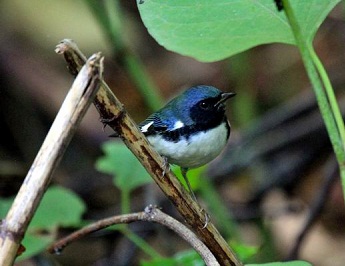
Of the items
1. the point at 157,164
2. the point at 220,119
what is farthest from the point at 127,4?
the point at 157,164

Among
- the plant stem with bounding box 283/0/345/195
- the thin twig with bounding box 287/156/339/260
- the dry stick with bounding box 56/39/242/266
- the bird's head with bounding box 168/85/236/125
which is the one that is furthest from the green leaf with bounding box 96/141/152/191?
the plant stem with bounding box 283/0/345/195

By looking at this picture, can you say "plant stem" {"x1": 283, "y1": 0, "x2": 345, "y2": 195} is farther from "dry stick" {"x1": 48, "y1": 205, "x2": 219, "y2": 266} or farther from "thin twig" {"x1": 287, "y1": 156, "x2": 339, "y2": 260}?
"thin twig" {"x1": 287, "y1": 156, "x2": 339, "y2": 260}

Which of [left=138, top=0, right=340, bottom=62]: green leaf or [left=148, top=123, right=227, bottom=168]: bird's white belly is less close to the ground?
[left=138, top=0, right=340, bottom=62]: green leaf

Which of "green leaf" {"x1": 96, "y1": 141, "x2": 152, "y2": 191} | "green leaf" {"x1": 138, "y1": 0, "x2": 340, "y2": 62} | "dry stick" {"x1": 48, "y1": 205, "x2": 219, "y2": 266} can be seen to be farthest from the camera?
"green leaf" {"x1": 96, "y1": 141, "x2": 152, "y2": 191}

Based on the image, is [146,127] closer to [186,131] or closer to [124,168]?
[186,131]

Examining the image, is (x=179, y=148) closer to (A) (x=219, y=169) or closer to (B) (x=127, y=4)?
(A) (x=219, y=169)

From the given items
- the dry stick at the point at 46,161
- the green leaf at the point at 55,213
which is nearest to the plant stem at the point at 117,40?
the green leaf at the point at 55,213

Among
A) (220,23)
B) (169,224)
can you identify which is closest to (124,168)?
(220,23)
